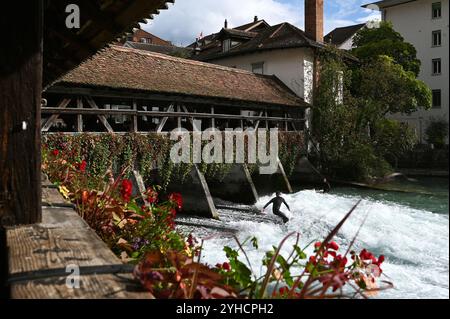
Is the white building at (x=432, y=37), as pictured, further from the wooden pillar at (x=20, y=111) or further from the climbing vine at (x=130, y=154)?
the climbing vine at (x=130, y=154)

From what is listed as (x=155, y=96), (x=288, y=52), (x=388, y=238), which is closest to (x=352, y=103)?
(x=288, y=52)

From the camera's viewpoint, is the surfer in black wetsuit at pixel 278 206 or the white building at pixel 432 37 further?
the surfer in black wetsuit at pixel 278 206

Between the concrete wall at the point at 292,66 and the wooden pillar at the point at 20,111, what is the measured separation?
18524 millimetres

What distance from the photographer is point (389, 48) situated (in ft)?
65.9

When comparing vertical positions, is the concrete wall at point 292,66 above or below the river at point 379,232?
above

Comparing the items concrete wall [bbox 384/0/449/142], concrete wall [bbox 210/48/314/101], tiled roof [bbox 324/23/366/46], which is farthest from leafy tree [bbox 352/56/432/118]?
tiled roof [bbox 324/23/366/46]

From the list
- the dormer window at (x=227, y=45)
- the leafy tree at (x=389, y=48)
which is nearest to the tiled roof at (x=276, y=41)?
the dormer window at (x=227, y=45)

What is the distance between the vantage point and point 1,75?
1.80 metres

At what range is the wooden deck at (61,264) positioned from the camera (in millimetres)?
1029

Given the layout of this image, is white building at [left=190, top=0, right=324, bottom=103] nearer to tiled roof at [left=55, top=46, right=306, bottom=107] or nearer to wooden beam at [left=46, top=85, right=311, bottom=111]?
tiled roof at [left=55, top=46, right=306, bottom=107]

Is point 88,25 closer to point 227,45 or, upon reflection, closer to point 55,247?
point 55,247

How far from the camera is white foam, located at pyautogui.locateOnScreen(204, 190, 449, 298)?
5461 millimetres

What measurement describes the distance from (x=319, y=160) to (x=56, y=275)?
716 inches
